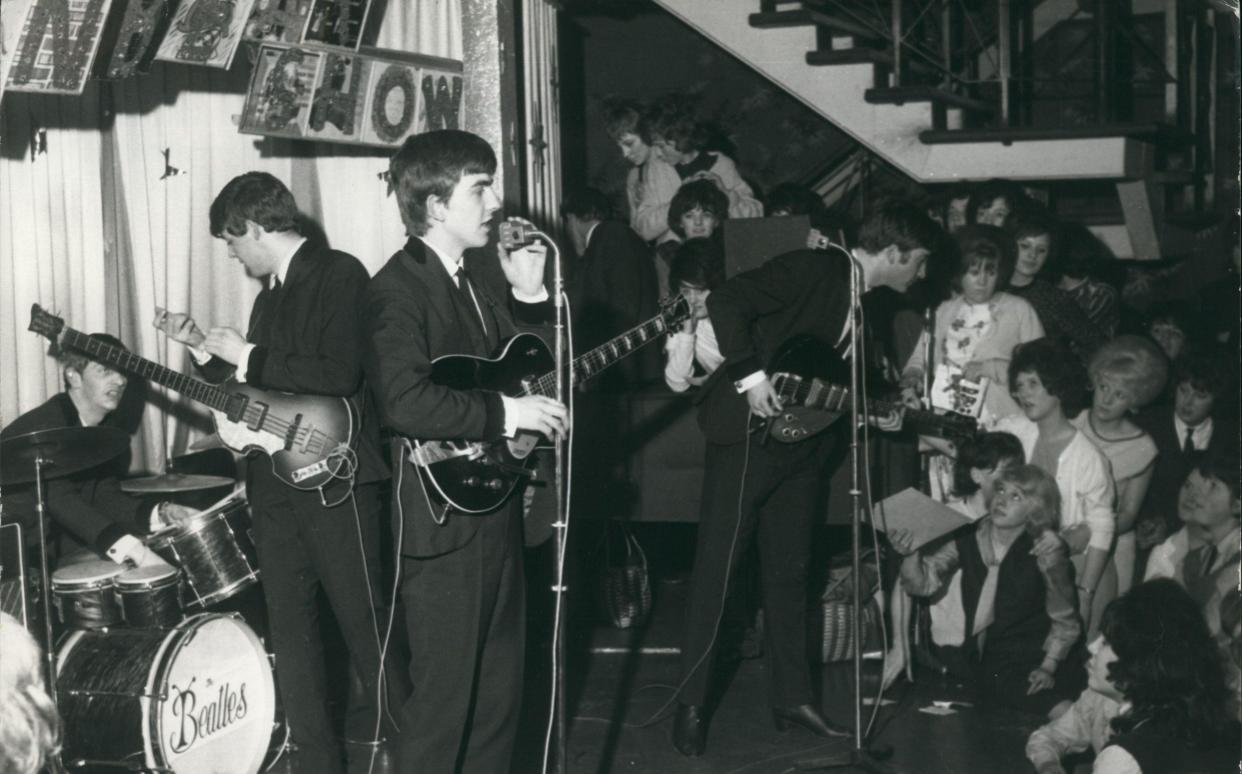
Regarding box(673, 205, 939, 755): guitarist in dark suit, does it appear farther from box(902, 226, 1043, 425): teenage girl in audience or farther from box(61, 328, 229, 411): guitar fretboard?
box(61, 328, 229, 411): guitar fretboard

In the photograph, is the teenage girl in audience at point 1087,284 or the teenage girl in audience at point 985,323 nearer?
the teenage girl in audience at point 985,323

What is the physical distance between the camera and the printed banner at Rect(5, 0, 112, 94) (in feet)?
15.8

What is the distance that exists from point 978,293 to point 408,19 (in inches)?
107

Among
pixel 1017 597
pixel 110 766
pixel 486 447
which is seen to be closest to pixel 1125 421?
pixel 1017 597

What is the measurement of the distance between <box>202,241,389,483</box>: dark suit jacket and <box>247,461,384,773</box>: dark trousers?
0.21 m

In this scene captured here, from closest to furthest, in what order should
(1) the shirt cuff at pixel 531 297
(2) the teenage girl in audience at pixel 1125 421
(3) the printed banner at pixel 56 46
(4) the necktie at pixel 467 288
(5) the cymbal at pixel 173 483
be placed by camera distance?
(4) the necktie at pixel 467 288
(1) the shirt cuff at pixel 531 297
(3) the printed banner at pixel 56 46
(5) the cymbal at pixel 173 483
(2) the teenage girl in audience at pixel 1125 421

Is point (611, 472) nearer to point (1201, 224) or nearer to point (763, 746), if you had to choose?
point (763, 746)

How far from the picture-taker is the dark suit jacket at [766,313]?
462 centimetres

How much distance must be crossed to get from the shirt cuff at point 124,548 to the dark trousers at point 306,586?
64 centimetres

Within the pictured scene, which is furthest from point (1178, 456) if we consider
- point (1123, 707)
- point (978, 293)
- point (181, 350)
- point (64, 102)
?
point (64, 102)

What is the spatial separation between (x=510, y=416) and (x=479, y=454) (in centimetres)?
18

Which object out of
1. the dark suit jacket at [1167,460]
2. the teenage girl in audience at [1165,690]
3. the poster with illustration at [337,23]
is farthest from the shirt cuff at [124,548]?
the dark suit jacket at [1167,460]

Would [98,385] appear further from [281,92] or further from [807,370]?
[807,370]

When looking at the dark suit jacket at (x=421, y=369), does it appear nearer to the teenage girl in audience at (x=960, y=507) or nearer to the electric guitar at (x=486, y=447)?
the electric guitar at (x=486, y=447)
